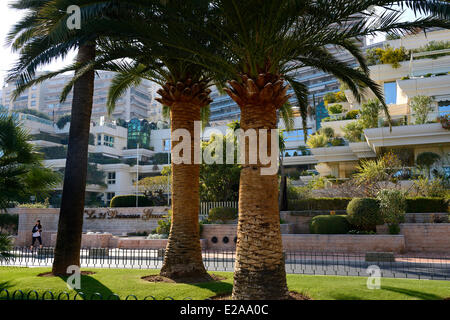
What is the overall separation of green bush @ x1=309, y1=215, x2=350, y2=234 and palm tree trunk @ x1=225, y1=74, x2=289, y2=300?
11.8 m

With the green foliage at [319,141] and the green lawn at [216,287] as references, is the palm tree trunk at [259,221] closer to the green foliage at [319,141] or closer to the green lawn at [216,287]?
the green lawn at [216,287]

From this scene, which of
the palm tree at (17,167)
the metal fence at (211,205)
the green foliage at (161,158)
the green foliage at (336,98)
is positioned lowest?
the metal fence at (211,205)

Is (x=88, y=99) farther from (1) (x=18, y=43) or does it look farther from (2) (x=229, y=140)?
(2) (x=229, y=140)

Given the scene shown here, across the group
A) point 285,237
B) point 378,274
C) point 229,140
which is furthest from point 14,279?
point 229,140

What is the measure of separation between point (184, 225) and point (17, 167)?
421cm

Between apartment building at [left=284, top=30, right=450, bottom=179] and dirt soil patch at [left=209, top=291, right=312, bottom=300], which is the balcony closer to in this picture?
apartment building at [left=284, top=30, right=450, bottom=179]

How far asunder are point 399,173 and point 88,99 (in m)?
21.3

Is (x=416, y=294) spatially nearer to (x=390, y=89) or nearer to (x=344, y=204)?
(x=344, y=204)

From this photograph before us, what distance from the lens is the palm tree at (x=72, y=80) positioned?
31.2 ft

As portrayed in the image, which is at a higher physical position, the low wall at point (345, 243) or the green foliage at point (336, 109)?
the green foliage at point (336, 109)

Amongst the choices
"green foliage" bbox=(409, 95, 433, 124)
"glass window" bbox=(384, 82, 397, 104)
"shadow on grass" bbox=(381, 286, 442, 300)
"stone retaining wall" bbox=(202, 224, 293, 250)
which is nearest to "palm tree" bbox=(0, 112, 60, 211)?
"shadow on grass" bbox=(381, 286, 442, 300)

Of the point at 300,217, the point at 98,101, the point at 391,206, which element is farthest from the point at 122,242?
the point at 98,101

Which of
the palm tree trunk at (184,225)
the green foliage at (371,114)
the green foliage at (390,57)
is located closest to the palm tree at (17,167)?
the palm tree trunk at (184,225)

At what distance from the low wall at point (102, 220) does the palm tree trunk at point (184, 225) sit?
17.0 meters
